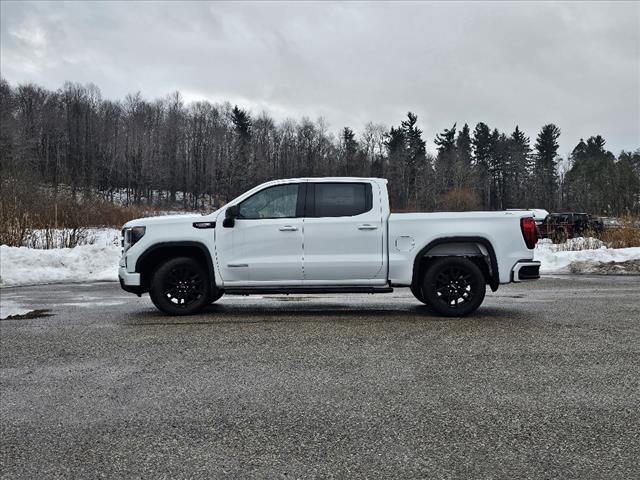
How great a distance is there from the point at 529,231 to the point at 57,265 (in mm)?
13169

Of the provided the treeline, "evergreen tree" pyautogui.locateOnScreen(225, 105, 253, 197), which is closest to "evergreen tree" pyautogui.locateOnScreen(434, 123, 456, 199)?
the treeline

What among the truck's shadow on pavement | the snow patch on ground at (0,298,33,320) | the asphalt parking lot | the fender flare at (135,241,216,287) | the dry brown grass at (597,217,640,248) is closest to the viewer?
the asphalt parking lot

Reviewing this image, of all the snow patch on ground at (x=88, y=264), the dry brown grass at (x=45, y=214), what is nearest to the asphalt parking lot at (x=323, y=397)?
the snow patch on ground at (x=88, y=264)

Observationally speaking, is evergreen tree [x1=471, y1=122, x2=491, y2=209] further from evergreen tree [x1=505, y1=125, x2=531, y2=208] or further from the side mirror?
the side mirror

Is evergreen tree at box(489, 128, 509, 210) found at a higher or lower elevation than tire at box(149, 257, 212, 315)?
higher

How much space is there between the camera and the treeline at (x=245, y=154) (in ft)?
300

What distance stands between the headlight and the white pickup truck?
0.05 ft

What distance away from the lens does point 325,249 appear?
7973 millimetres

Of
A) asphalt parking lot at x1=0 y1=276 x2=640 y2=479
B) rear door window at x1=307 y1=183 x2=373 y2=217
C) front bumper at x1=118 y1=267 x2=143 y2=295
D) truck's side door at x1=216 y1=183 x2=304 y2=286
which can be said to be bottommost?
asphalt parking lot at x1=0 y1=276 x2=640 y2=479

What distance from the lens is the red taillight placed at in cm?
780

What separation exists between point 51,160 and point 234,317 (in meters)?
95.9

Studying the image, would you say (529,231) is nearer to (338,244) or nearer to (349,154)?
(338,244)

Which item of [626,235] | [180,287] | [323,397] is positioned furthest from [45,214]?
[626,235]

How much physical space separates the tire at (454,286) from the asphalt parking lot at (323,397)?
26 centimetres
